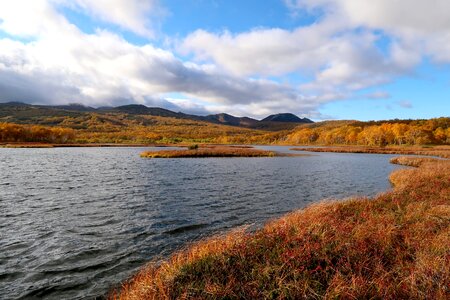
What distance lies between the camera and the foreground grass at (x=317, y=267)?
24.9ft

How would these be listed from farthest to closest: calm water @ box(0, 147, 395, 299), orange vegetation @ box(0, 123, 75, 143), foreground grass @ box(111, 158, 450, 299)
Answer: orange vegetation @ box(0, 123, 75, 143) < calm water @ box(0, 147, 395, 299) < foreground grass @ box(111, 158, 450, 299)

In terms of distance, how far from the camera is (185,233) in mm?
16781

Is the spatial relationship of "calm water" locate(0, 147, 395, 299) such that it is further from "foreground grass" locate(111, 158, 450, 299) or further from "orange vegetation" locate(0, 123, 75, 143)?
"orange vegetation" locate(0, 123, 75, 143)

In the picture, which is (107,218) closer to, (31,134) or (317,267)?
(317,267)

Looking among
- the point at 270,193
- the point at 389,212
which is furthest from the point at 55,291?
the point at 270,193

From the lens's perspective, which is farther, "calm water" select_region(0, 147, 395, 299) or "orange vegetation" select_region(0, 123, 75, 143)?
"orange vegetation" select_region(0, 123, 75, 143)

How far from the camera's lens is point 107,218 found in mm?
19344

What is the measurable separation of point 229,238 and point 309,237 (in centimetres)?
324

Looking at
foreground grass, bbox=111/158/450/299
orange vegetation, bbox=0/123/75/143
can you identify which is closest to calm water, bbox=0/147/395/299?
foreground grass, bbox=111/158/450/299

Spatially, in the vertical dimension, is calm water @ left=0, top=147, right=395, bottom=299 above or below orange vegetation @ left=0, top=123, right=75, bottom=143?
below

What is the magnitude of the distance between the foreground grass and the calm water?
256 centimetres

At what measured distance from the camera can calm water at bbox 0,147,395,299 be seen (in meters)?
11.6

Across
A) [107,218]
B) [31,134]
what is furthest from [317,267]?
[31,134]

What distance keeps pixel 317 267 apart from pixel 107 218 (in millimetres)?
15308
